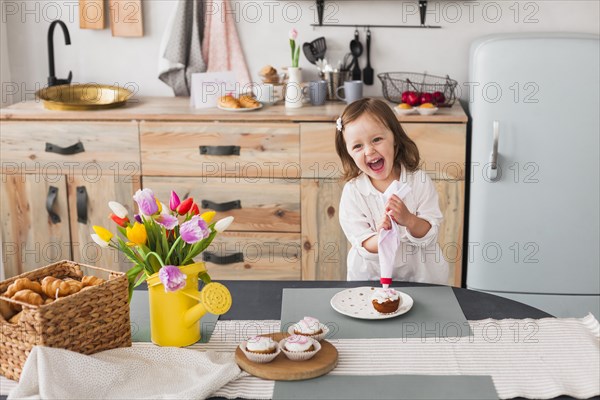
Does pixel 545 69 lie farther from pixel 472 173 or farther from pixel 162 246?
pixel 162 246

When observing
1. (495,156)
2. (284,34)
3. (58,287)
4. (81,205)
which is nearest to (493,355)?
(58,287)

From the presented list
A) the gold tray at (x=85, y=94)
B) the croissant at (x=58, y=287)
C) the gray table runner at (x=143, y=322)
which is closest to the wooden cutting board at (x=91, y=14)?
the gold tray at (x=85, y=94)

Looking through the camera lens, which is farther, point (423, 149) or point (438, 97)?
point (438, 97)

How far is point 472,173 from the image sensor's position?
325 centimetres

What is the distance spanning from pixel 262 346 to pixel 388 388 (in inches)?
10.0

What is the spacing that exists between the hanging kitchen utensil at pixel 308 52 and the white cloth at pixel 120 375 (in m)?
2.27

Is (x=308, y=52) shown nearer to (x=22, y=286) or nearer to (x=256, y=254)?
(x=256, y=254)

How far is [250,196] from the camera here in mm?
3332

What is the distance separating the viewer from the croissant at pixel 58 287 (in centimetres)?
161

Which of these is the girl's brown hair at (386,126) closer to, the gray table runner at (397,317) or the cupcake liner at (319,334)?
the gray table runner at (397,317)

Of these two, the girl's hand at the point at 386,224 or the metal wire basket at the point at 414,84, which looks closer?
the girl's hand at the point at 386,224

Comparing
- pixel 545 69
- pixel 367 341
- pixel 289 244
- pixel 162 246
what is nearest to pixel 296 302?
Result: pixel 367 341

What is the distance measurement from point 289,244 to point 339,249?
0.21 m

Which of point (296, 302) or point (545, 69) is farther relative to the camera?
point (545, 69)
